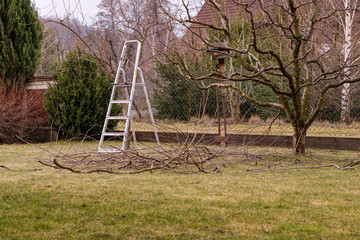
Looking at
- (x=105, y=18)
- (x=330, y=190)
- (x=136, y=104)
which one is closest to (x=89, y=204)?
(x=330, y=190)

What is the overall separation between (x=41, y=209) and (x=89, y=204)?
0.37 metres

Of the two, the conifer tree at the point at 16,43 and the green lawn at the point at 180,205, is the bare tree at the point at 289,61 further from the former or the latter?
A: the conifer tree at the point at 16,43

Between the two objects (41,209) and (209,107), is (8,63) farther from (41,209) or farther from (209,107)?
(41,209)

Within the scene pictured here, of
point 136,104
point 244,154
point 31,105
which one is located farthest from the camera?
point 136,104

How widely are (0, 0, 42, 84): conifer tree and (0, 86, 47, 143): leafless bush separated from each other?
546mm

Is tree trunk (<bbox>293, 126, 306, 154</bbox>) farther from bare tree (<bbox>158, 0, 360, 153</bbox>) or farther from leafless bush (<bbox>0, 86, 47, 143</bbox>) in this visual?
leafless bush (<bbox>0, 86, 47, 143</bbox>)

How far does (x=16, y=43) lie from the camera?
1032 cm

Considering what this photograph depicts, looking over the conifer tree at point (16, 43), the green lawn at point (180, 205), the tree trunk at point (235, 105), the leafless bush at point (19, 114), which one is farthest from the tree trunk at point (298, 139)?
the conifer tree at point (16, 43)

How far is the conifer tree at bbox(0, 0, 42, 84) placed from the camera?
395 inches

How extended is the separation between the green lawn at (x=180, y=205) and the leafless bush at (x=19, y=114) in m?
4.75

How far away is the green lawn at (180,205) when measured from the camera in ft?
7.91

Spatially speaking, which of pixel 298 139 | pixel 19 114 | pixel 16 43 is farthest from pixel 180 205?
pixel 16 43

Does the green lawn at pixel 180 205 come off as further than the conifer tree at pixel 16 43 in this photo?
No

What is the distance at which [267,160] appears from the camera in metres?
5.41
